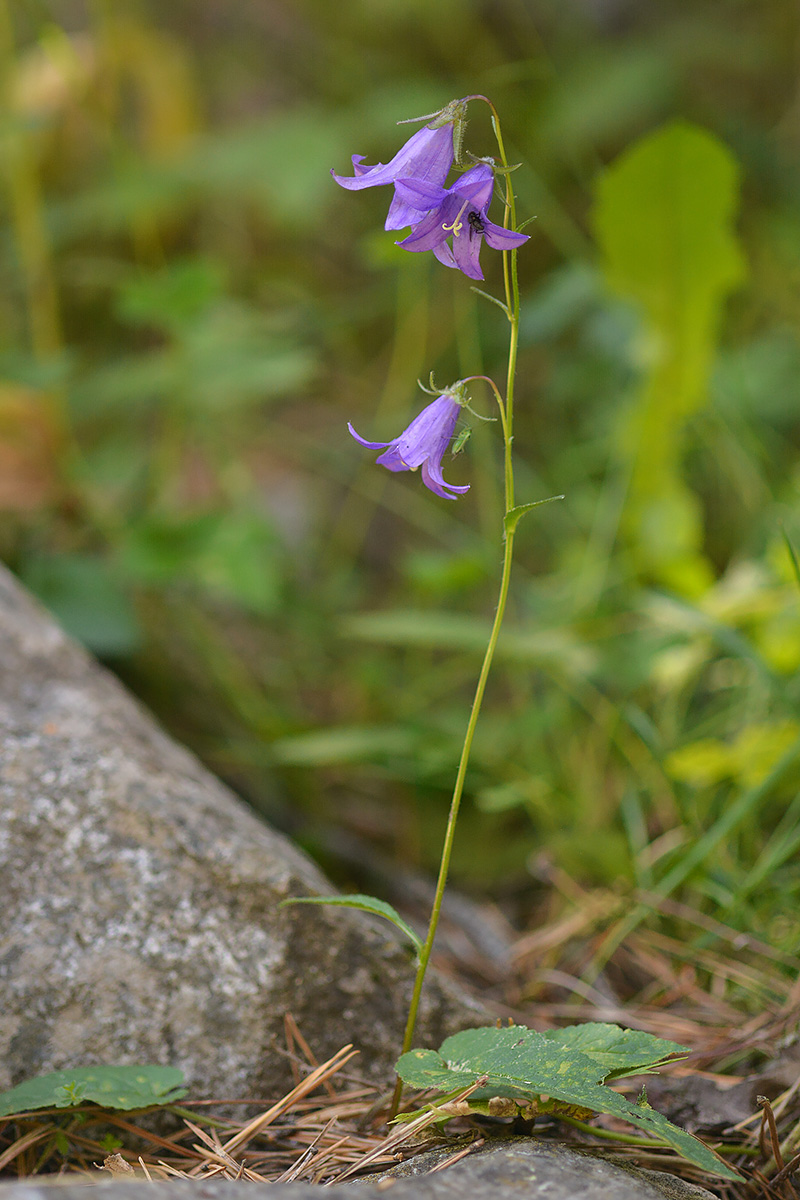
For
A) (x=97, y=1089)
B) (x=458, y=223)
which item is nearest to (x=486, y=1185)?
(x=97, y=1089)

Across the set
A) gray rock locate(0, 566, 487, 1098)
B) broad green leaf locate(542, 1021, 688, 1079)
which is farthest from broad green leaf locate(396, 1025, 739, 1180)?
gray rock locate(0, 566, 487, 1098)

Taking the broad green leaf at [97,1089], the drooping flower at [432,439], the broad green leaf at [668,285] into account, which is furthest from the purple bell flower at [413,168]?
the broad green leaf at [668,285]

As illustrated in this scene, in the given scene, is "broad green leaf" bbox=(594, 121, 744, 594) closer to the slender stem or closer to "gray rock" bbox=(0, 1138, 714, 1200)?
the slender stem

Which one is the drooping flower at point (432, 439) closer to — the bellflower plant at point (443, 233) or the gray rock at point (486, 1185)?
the bellflower plant at point (443, 233)

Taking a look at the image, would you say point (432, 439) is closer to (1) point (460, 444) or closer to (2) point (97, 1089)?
(1) point (460, 444)

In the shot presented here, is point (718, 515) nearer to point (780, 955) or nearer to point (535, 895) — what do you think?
point (535, 895)

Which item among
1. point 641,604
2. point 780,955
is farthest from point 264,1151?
point 641,604
